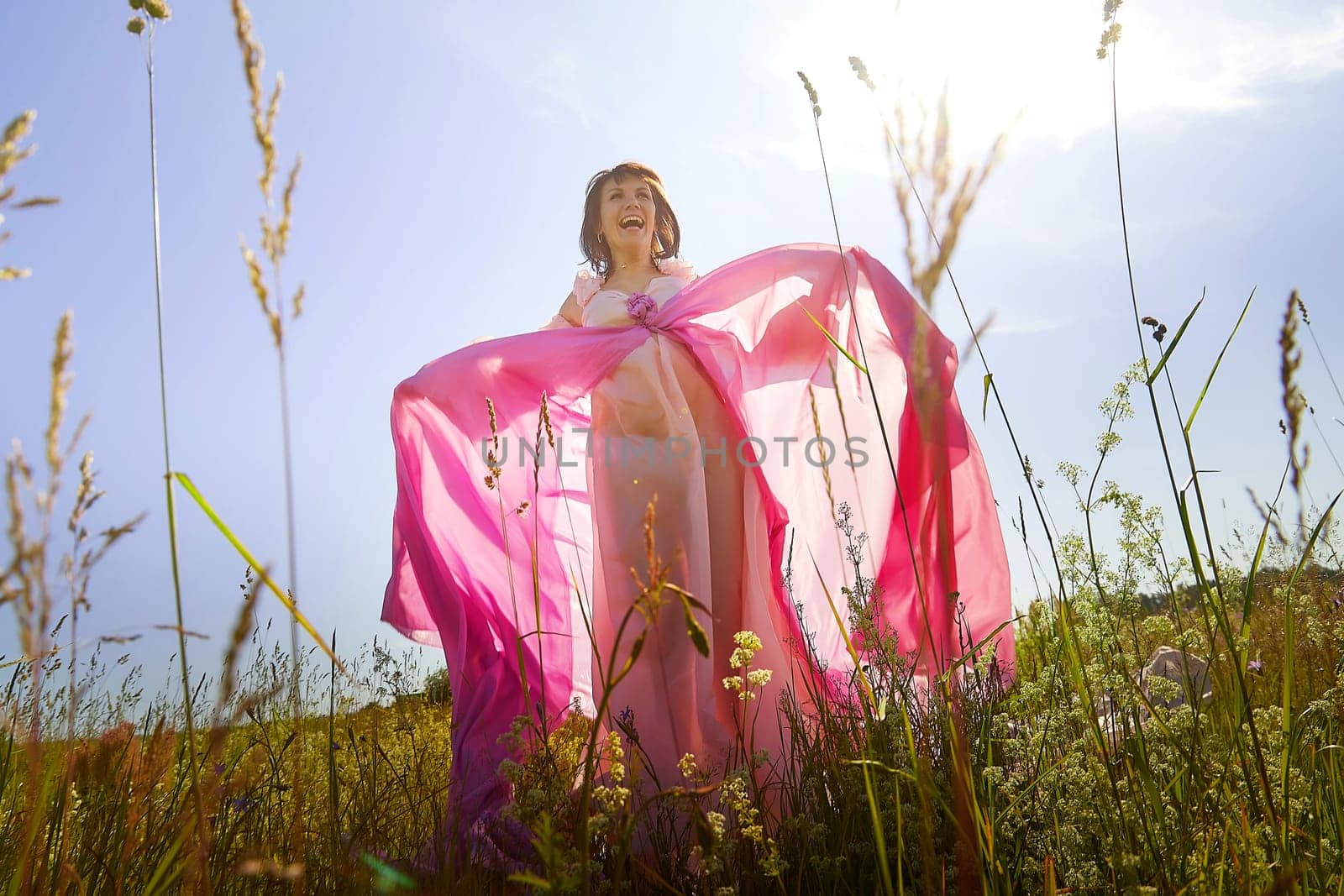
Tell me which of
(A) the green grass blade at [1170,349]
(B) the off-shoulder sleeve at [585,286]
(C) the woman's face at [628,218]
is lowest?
(A) the green grass blade at [1170,349]

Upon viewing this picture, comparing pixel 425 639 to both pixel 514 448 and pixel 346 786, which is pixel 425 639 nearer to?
pixel 346 786

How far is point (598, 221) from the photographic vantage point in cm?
492

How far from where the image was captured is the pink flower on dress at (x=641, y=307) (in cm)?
388

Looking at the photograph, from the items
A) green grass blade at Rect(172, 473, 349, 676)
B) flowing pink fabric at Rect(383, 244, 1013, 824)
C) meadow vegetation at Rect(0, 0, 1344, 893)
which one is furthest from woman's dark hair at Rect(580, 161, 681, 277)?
green grass blade at Rect(172, 473, 349, 676)

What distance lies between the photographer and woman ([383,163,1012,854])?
2803 mm

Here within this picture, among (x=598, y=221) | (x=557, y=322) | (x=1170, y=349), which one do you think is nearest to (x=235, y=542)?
(x=1170, y=349)

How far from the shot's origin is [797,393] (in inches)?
140

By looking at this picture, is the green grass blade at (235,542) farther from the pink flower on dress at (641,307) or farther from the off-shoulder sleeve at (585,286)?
the off-shoulder sleeve at (585,286)

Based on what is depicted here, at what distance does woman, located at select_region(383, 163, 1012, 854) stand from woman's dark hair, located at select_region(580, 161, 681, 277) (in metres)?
1.45

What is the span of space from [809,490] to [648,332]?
0.94 meters

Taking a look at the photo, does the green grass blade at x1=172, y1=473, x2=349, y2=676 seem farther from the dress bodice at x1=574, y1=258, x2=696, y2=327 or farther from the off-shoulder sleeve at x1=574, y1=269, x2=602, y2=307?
the off-shoulder sleeve at x1=574, y1=269, x2=602, y2=307

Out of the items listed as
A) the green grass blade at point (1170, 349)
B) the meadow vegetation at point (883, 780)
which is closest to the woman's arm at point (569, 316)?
the meadow vegetation at point (883, 780)

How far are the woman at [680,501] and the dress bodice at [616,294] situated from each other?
48 cm

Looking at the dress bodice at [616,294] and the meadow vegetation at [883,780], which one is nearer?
the meadow vegetation at [883,780]
